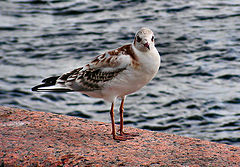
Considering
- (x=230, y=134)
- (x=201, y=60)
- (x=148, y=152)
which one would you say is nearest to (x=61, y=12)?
(x=201, y=60)

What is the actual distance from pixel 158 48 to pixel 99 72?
7236 mm

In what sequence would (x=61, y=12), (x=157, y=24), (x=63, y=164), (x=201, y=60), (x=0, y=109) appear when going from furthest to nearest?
1. (x=61, y=12)
2. (x=157, y=24)
3. (x=201, y=60)
4. (x=0, y=109)
5. (x=63, y=164)

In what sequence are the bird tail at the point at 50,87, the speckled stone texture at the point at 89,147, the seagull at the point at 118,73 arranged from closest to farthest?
the speckled stone texture at the point at 89,147 < the seagull at the point at 118,73 < the bird tail at the point at 50,87

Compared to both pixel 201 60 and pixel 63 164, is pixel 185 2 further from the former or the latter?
pixel 63 164

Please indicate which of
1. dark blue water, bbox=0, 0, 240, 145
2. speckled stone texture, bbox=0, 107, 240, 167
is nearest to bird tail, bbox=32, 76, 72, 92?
speckled stone texture, bbox=0, 107, 240, 167

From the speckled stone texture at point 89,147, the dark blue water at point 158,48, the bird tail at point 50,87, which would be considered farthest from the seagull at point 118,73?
the dark blue water at point 158,48

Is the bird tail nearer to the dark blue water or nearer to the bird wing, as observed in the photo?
the bird wing

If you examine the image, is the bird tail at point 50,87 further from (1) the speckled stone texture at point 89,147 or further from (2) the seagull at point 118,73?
(1) the speckled stone texture at point 89,147

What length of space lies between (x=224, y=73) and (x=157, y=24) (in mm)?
3814

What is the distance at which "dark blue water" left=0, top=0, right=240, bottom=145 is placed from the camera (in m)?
9.62

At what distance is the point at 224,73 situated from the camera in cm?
1120

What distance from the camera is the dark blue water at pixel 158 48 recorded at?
962 centimetres

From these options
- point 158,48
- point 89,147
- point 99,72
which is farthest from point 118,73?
point 158,48

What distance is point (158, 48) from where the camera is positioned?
12867 millimetres
